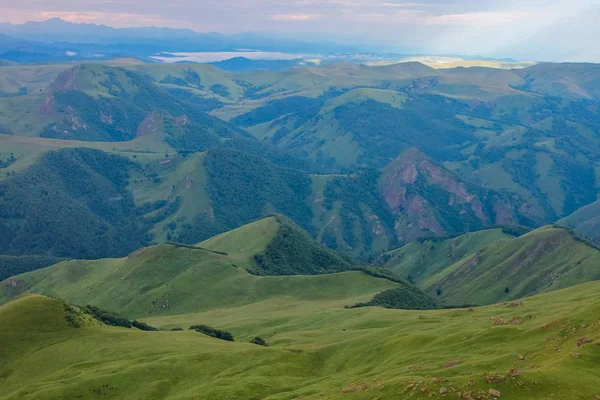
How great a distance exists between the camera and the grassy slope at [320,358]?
76688 mm

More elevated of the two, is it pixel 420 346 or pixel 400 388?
pixel 400 388

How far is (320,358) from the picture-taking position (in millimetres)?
126375

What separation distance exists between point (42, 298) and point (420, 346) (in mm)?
97689

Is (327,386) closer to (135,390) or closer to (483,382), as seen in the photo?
(483,382)

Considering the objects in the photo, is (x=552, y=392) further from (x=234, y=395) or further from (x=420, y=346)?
(x=234, y=395)

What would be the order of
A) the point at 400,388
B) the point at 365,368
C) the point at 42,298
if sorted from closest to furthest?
the point at 400,388 → the point at 365,368 → the point at 42,298

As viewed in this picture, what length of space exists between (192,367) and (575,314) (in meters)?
70.5

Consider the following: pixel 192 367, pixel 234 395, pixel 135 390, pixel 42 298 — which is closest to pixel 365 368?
pixel 234 395

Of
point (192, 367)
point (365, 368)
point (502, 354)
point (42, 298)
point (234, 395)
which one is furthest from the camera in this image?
point (42, 298)

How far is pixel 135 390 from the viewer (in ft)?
375

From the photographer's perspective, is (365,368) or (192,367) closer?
(365,368)

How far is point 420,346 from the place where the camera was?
111000 mm

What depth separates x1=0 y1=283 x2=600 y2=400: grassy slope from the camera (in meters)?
76.7

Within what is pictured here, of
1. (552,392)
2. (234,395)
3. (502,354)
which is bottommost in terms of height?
(234,395)
